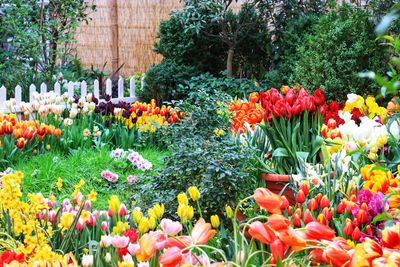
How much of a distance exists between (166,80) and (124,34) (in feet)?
9.50

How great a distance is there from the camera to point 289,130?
407cm

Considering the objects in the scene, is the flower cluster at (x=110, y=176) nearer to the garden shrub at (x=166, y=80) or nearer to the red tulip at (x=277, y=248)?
the red tulip at (x=277, y=248)

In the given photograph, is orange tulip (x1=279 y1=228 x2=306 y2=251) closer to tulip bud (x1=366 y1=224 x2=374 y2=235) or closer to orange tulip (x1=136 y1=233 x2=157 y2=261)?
orange tulip (x1=136 y1=233 x2=157 y2=261)

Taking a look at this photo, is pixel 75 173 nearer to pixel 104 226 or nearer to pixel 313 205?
pixel 104 226

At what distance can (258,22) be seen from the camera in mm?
9148

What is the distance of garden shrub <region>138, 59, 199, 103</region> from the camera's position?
8945 mm

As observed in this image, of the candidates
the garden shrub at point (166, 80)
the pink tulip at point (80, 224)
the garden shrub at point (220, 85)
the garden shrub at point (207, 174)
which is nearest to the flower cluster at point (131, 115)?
the garden shrub at point (220, 85)

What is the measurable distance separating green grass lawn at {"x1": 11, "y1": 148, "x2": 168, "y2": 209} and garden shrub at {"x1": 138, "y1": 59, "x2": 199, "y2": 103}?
345 centimetres

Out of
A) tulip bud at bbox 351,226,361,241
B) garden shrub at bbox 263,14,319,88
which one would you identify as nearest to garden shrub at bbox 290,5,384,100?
garden shrub at bbox 263,14,319,88

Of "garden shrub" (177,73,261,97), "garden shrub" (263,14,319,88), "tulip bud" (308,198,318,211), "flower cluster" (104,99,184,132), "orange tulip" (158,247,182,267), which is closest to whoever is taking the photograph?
"orange tulip" (158,247,182,267)

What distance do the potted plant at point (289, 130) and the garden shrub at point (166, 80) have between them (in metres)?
4.74

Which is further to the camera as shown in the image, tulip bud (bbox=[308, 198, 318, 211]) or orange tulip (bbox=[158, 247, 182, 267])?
tulip bud (bbox=[308, 198, 318, 211])

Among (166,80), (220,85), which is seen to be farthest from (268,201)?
(166,80)

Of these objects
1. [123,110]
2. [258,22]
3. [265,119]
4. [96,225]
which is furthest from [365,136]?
[258,22]
